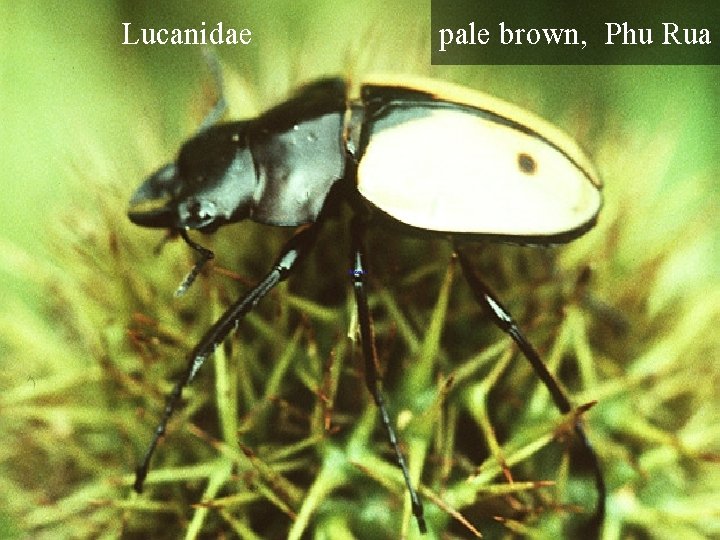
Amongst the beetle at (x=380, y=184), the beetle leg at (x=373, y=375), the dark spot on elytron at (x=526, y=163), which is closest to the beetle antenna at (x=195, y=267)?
the beetle at (x=380, y=184)

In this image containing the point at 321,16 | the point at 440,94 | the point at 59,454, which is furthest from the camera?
the point at 321,16

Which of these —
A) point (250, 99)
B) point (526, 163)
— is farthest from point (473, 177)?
point (250, 99)

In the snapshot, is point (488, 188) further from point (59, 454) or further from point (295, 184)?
point (59, 454)

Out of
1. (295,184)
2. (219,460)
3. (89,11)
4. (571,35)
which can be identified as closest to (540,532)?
(219,460)

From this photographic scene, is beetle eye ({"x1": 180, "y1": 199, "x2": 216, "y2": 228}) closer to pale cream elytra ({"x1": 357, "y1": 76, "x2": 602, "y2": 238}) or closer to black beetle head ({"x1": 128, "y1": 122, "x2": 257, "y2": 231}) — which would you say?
black beetle head ({"x1": 128, "y1": 122, "x2": 257, "y2": 231})

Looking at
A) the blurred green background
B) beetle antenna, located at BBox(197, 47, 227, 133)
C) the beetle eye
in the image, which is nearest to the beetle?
the beetle eye
